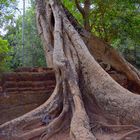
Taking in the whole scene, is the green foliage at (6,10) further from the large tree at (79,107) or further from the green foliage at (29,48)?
the large tree at (79,107)

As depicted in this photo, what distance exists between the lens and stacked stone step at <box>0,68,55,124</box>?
4.32 m

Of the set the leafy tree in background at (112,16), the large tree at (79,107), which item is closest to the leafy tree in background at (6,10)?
the leafy tree in background at (112,16)

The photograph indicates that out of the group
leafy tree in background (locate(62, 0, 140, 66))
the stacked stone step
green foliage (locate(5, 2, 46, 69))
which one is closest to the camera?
the stacked stone step

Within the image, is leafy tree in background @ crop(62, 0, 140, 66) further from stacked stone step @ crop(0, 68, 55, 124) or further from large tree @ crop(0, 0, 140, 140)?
stacked stone step @ crop(0, 68, 55, 124)

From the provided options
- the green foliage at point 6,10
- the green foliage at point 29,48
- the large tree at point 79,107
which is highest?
the green foliage at point 6,10

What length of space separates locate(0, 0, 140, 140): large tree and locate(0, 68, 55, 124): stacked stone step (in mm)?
526

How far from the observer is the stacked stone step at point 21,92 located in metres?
4.32

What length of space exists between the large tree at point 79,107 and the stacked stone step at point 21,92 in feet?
1.73

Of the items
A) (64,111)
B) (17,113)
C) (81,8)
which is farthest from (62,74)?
(81,8)

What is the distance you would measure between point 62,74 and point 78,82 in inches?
8.8

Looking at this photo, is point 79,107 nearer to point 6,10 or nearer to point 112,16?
point 112,16

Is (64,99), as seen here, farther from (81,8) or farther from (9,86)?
(81,8)

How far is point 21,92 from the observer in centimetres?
440

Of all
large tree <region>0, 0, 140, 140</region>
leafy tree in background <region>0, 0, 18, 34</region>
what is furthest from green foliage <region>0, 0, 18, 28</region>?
large tree <region>0, 0, 140, 140</region>
